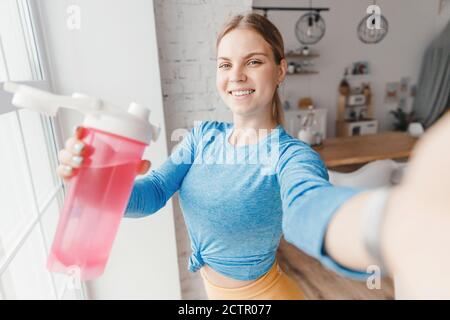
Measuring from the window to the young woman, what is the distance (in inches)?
10.3

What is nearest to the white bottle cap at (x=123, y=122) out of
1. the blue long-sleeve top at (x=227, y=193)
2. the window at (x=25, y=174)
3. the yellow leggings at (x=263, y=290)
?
the blue long-sleeve top at (x=227, y=193)

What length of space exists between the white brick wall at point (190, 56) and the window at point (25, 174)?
0.28m

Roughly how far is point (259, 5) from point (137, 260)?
2.65 feet

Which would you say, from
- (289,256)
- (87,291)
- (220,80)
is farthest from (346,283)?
(220,80)

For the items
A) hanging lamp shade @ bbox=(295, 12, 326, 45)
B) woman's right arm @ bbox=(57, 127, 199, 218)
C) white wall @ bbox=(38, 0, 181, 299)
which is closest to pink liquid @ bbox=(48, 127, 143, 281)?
woman's right arm @ bbox=(57, 127, 199, 218)

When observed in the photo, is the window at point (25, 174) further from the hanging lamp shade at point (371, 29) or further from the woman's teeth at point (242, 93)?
the hanging lamp shade at point (371, 29)

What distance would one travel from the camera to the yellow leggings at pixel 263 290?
56 centimetres

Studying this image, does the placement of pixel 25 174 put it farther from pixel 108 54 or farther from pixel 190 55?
pixel 190 55

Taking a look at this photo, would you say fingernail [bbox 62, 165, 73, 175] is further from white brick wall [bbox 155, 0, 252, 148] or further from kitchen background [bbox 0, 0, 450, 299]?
white brick wall [bbox 155, 0, 252, 148]

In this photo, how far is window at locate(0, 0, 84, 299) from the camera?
53 centimetres

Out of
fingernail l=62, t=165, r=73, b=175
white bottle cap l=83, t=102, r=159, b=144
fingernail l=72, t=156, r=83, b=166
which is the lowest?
fingernail l=62, t=165, r=73, b=175

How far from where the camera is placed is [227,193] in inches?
19.5

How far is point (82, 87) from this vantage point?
70 cm

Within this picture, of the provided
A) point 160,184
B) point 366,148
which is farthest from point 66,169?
point 366,148
